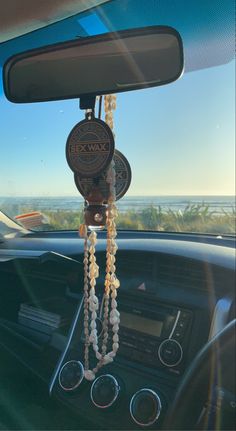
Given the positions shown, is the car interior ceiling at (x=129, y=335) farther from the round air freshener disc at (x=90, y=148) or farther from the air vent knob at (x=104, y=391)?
the round air freshener disc at (x=90, y=148)

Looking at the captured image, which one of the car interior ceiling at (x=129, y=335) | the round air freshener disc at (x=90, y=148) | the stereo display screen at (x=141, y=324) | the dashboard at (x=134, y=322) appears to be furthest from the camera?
the stereo display screen at (x=141, y=324)

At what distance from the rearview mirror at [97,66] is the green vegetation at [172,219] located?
0.70m

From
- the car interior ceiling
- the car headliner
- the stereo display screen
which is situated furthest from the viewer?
the stereo display screen

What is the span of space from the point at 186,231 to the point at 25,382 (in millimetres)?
1359

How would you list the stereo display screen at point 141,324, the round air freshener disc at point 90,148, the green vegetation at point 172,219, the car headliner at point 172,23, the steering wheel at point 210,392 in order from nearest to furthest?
the steering wheel at point 210,392 → the round air freshener disc at point 90,148 → the car headliner at point 172,23 → the stereo display screen at point 141,324 → the green vegetation at point 172,219

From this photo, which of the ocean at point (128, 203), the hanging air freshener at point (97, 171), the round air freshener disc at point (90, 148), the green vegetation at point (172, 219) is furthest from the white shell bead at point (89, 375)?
the round air freshener disc at point (90, 148)

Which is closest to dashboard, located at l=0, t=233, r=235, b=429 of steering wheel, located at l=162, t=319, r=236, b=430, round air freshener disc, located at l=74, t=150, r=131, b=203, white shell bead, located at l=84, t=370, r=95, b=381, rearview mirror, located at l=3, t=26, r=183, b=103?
white shell bead, located at l=84, t=370, r=95, b=381

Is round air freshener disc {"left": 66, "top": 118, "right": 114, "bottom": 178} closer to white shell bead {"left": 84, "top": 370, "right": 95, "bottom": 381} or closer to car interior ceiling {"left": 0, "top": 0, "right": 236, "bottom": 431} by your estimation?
car interior ceiling {"left": 0, "top": 0, "right": 236, "bottom": 431}

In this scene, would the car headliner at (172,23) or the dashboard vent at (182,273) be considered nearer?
the car headliner at (172,23)

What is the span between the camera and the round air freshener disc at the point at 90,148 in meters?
1.71

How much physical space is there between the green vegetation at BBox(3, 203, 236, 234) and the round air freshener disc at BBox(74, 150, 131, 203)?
41cm

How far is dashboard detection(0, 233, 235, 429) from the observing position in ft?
6.85

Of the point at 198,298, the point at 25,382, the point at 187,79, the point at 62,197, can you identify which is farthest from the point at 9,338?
the point at 187,79

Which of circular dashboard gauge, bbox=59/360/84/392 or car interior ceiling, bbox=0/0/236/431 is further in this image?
circular dashboard gauge, bbox=59/360/84/392
